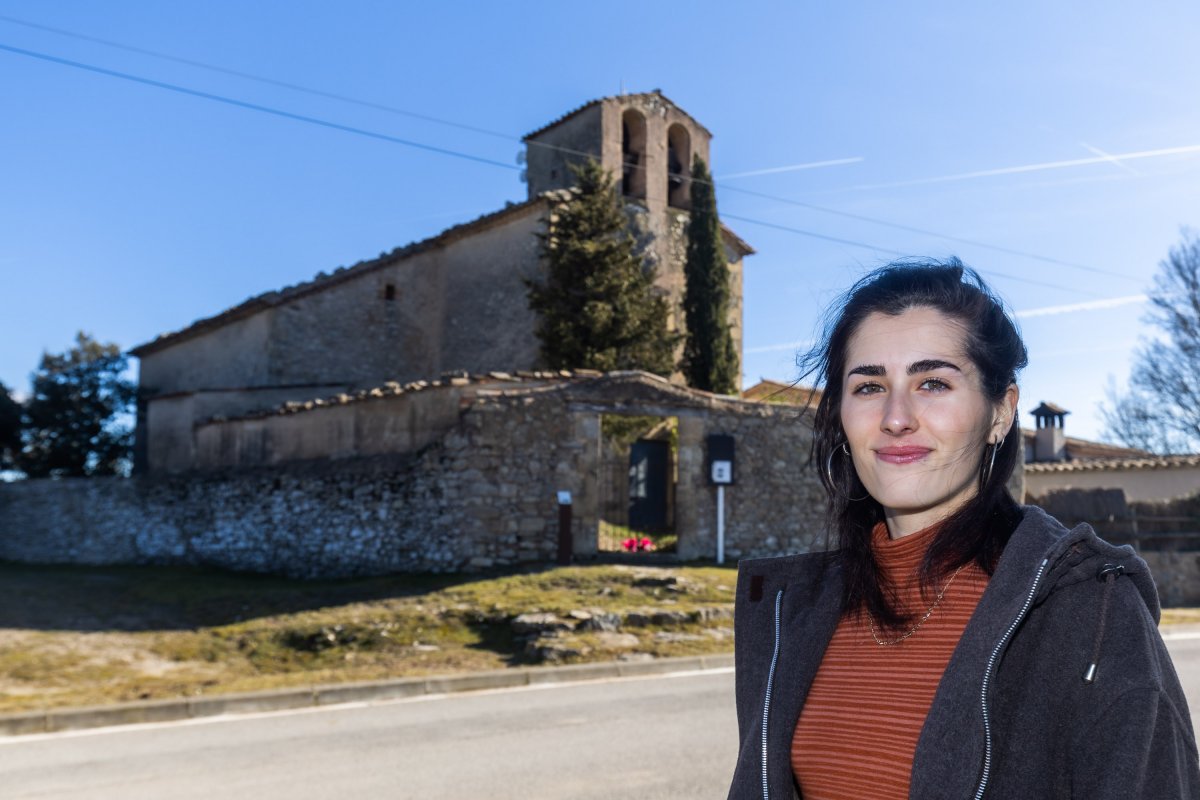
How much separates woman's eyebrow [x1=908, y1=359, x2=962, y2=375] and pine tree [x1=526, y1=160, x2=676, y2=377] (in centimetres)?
2011

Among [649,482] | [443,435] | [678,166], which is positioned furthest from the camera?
[678,166]

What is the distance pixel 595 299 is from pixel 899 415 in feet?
69.5

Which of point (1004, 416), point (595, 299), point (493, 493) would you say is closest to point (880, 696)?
point (1004, 416)

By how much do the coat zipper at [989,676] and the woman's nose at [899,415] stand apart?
1.28ft

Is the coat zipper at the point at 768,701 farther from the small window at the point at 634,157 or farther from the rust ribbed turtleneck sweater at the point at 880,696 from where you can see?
the small window at the point at 634,157

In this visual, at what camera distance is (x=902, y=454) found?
6.42ft

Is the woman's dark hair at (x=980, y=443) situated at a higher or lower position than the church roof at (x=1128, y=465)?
lower

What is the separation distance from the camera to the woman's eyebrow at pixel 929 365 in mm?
1928

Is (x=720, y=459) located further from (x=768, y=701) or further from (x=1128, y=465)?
(x=768, y=701)

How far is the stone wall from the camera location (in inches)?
621

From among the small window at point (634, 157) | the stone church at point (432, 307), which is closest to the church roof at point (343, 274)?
the stone church at point (432, 307)

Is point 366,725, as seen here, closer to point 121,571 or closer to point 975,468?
point 975,468

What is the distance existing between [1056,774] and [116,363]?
114 ft

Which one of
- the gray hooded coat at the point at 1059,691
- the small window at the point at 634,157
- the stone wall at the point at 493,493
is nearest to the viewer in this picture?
the gray hooded coat at the point at 1059,691
